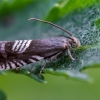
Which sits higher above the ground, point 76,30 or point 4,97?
point 76,30

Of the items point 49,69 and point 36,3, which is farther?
point 36,3

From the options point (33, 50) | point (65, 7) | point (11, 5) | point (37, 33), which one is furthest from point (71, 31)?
point (11, 5)

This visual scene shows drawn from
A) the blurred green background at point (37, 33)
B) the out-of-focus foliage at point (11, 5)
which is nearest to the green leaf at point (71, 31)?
the blurred green background at point (37, 33)

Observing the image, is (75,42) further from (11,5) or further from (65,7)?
(11,5)

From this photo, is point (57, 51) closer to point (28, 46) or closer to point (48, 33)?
point (28, 46)

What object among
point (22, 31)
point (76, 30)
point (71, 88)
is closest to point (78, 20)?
point (76, 30)

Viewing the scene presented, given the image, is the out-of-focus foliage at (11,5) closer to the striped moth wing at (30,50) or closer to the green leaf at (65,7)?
the green leaf at (65,7)
